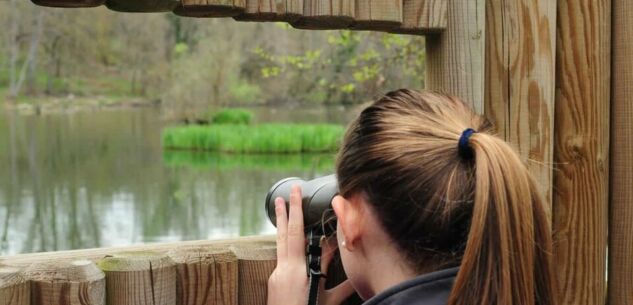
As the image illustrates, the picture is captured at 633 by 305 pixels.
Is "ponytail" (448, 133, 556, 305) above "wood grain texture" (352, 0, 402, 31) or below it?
below

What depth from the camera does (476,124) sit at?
1.11 m

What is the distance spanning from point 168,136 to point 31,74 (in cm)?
1280

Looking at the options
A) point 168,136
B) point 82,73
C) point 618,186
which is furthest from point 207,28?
point 618,186

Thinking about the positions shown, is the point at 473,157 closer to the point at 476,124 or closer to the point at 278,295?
the point at 476,124

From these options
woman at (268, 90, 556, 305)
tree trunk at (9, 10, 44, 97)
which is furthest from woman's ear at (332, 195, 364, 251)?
tree trunk at (9, 10, 44, 97)

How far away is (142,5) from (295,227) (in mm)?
412

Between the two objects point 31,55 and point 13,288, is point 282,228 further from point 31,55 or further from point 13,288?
point 31,55

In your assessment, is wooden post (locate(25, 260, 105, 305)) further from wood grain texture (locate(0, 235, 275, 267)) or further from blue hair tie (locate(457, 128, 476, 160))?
blue hair tie (locate(457, 128, 476, 160))

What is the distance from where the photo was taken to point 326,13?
1396 mm

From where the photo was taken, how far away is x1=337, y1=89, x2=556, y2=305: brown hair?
100cm

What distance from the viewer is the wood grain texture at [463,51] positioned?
1.52 metres

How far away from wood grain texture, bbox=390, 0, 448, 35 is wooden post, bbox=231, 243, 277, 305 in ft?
1.51

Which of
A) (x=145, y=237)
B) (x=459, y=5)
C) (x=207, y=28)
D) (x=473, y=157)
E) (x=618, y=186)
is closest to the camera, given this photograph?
(x=473, y=157)

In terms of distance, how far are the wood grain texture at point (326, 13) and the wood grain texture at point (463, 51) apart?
20cm
